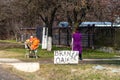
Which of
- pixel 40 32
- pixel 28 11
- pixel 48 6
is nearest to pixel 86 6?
pixel 48 6

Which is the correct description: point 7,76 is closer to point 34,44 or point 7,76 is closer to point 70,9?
point 34,44

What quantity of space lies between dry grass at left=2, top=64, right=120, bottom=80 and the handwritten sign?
1.18 m

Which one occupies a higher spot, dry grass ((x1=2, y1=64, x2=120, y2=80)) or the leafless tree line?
the leafless tree line

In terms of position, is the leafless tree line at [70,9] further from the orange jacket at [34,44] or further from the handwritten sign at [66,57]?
the handwritten sign at [66,57]

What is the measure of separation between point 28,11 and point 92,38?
27.7ft

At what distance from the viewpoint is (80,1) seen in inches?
1221

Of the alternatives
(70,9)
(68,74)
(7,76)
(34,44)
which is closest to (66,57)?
(68,74)

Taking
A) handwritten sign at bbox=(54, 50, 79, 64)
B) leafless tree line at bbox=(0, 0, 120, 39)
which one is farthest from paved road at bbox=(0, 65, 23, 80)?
leafless tree line at bbox=(0, 0, 120, 39)

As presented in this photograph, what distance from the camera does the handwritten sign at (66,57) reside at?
2214 centimetres

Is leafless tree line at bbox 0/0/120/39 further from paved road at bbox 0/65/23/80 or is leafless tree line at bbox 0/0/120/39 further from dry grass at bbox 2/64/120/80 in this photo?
paved road at bbox 0/65/23/80

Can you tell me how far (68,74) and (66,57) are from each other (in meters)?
3.81

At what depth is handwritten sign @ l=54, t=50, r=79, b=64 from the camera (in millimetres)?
22141

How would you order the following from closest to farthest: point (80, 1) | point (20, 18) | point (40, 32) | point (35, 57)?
point (35, 57)
point (80, 1)
point (20, 18)
point (40, 32)

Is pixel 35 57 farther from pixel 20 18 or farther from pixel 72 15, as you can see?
pixel 20 18
